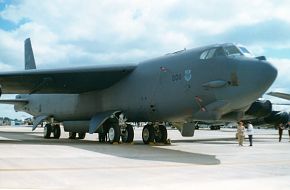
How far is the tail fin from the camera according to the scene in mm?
29531

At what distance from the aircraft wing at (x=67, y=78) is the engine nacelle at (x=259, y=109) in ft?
24.6

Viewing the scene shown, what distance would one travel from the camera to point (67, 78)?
63.6 ft

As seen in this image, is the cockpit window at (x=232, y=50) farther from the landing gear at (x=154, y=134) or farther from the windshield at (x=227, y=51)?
the landing gear at (x=154, y=134)

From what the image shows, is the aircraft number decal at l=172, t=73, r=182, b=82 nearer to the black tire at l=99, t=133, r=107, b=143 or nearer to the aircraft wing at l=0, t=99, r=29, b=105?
the black tire at l=99, t=133, r=107, b=143

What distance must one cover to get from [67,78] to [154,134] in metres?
5.01

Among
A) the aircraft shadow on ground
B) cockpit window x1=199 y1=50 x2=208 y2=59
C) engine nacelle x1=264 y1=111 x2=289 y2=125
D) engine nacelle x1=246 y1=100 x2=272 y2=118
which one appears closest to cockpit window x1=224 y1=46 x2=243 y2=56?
cockpit window x1=199 y1=50 x2=208 y2=59

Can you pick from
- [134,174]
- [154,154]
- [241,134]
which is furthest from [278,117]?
[134,174]

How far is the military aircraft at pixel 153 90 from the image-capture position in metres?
13.5

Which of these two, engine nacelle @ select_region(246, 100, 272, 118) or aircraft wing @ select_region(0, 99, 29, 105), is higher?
aircraft wing @ select_region(0, 99, 29, 105)

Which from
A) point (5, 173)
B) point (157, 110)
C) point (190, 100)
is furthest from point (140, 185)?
point (157, 110)

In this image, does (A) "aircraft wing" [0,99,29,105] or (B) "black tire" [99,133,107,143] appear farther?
(A) "aircraft wing" [0,99,29,105]

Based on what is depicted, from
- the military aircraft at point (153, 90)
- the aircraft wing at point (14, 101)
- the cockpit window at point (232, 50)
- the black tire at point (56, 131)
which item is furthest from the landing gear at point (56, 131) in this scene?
the cockpit window at point (232, 50)

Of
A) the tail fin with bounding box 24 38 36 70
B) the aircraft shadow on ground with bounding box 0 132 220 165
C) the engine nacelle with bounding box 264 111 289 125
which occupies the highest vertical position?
the tail fin with bounding box 24 38 36 70

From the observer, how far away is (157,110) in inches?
682
